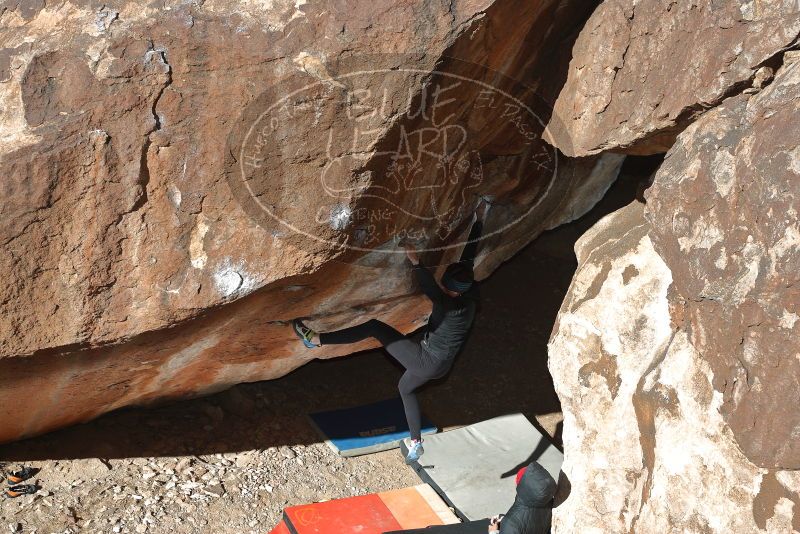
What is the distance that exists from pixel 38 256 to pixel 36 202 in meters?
0.20

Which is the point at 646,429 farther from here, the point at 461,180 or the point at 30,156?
the point at 30,156

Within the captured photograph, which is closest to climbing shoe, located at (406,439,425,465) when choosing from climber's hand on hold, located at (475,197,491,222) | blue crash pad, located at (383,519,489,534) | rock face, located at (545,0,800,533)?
blue crash pad, located at (383,519,489,534)

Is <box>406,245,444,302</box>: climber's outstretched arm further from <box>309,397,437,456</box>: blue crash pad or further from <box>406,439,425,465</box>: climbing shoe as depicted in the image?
<box>309,397,437,456</box>: blue crash pad

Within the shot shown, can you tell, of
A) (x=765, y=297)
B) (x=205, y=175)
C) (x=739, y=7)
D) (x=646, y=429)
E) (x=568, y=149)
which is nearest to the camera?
(x=765, y=297)

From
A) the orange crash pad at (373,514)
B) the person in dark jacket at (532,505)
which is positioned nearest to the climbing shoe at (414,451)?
the orange crash pad at (373,514)

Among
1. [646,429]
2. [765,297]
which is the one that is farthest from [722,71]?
[646,429]

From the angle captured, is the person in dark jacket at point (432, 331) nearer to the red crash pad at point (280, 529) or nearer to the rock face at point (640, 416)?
the rock face at point (640, 416)

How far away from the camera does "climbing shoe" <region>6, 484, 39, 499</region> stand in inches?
140

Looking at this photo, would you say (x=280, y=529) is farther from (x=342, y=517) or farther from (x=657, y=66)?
(x=657, y=66)

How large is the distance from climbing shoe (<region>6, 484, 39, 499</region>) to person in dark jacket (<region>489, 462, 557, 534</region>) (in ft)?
6.81

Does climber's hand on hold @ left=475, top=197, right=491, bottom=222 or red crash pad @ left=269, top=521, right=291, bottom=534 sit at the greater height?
climber's hand on hold @ left=475, top=197, right=491, bottom=222

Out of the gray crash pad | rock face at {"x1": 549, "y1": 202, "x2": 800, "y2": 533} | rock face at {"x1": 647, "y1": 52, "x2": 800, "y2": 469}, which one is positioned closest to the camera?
rock face at {"x1": 647, "y1": 52, "x2": 800, "y2": 469}

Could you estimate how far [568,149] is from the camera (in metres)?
3.40

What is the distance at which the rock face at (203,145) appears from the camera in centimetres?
292
